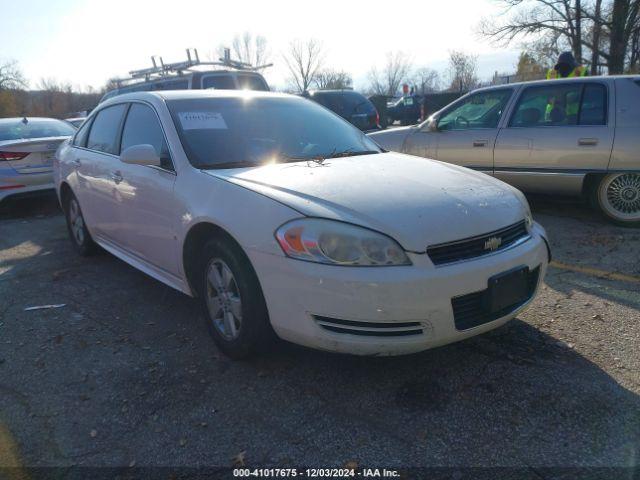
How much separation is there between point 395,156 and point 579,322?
166 cm

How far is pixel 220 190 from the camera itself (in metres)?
2.84

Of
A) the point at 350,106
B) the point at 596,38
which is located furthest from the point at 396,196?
the point at 596,38

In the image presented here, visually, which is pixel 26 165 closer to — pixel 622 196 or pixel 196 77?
pixel 196 77

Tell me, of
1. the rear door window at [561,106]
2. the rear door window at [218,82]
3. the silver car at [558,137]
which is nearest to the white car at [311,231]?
the silver car at [558,137]

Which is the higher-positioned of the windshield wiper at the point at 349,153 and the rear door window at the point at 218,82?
the rear door window at the point at 218,82

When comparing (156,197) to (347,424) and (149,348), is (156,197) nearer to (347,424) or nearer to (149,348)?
(149,348)

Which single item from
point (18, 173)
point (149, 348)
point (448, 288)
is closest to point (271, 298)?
point (448, 288)

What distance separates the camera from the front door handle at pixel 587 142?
210 inches

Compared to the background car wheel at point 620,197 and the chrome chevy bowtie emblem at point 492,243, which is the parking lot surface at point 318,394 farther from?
the background car wheel at point 620,197

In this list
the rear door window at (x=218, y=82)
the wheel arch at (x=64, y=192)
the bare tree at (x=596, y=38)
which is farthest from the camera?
the bare tree at (x=596, y=38)

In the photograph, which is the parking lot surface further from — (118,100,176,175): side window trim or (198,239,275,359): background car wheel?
(118,100,176,175): side window trim

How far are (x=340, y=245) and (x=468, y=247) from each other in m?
0.64

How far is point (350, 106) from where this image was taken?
12.6m

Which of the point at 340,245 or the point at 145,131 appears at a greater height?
the point at 145,131
